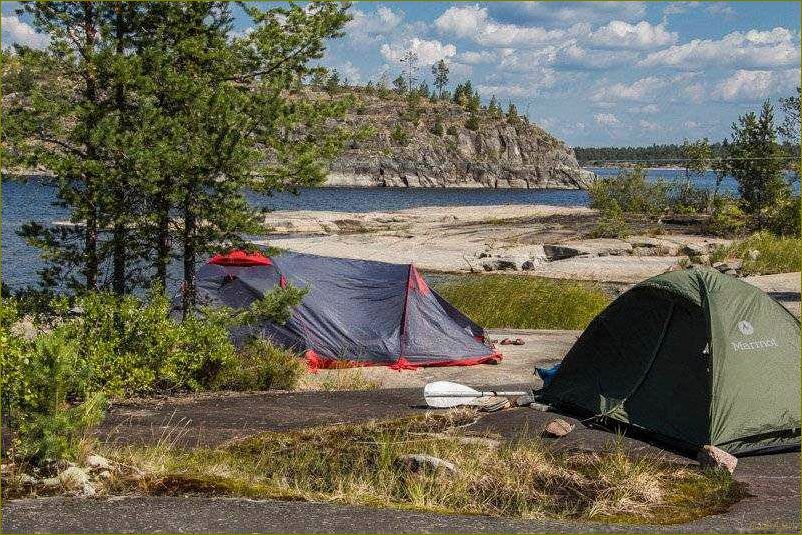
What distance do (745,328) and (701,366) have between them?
741 millimetres

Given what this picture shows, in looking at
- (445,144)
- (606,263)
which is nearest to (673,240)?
(606,263)

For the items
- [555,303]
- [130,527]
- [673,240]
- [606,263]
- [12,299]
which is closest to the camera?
[130,527]

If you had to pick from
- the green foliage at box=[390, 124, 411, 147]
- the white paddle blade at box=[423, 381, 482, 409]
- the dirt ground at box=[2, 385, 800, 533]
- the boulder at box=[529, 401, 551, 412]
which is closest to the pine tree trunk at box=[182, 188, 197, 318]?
the dirt ground at box=[2, 385, 800, 533]

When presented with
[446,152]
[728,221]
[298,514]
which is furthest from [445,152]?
[298,514]

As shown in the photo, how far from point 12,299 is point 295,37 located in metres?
6.07

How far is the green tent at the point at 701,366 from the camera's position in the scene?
11.0 meters

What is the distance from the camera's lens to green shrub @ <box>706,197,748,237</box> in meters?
45.9

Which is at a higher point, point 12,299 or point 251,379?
point 12,299

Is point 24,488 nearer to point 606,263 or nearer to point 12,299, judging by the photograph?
point 12,299

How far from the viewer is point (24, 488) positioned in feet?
26.5

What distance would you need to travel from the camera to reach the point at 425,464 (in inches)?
366

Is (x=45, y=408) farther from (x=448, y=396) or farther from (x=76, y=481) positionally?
(x=448, y=396)

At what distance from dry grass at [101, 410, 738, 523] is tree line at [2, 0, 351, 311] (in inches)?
204

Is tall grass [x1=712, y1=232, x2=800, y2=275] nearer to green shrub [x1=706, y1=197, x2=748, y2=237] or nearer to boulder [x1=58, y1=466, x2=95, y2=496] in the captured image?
green shrub [x1=706, y1=197, x2=748, y2=237]
